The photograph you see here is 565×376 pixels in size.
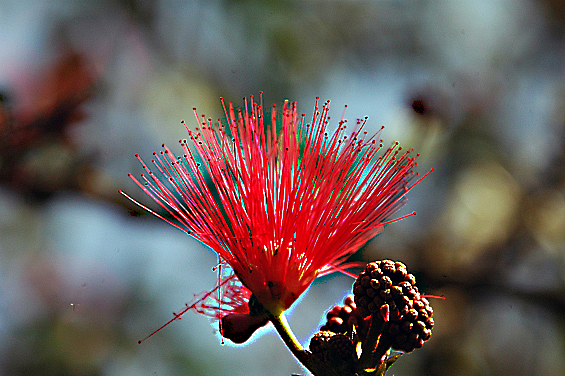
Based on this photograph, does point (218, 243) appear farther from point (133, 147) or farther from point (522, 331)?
point (522, 331)

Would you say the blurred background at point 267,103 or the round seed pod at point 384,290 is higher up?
the blurred background at point 267,103

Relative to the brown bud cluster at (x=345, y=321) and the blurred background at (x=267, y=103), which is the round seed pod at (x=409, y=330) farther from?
the blurred background at (x=267, y=103)

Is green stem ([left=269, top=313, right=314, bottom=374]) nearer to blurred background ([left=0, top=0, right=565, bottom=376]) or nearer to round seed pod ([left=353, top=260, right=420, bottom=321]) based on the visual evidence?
round seed pod ([left=353, top=260, right=420, bottom=321])

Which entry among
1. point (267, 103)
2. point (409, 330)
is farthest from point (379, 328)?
point (267, 103)

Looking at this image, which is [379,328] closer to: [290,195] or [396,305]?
[396,305]

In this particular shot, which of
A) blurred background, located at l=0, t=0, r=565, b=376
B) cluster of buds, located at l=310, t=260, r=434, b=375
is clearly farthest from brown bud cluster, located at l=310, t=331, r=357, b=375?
blurred background, located at l=0, t=0, r=565, b=376

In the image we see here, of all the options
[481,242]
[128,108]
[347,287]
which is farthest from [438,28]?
[128,108]

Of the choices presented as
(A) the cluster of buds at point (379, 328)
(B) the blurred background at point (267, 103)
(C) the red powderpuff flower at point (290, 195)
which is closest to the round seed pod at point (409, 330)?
(A) the cluster of buds at point (379, 328)
